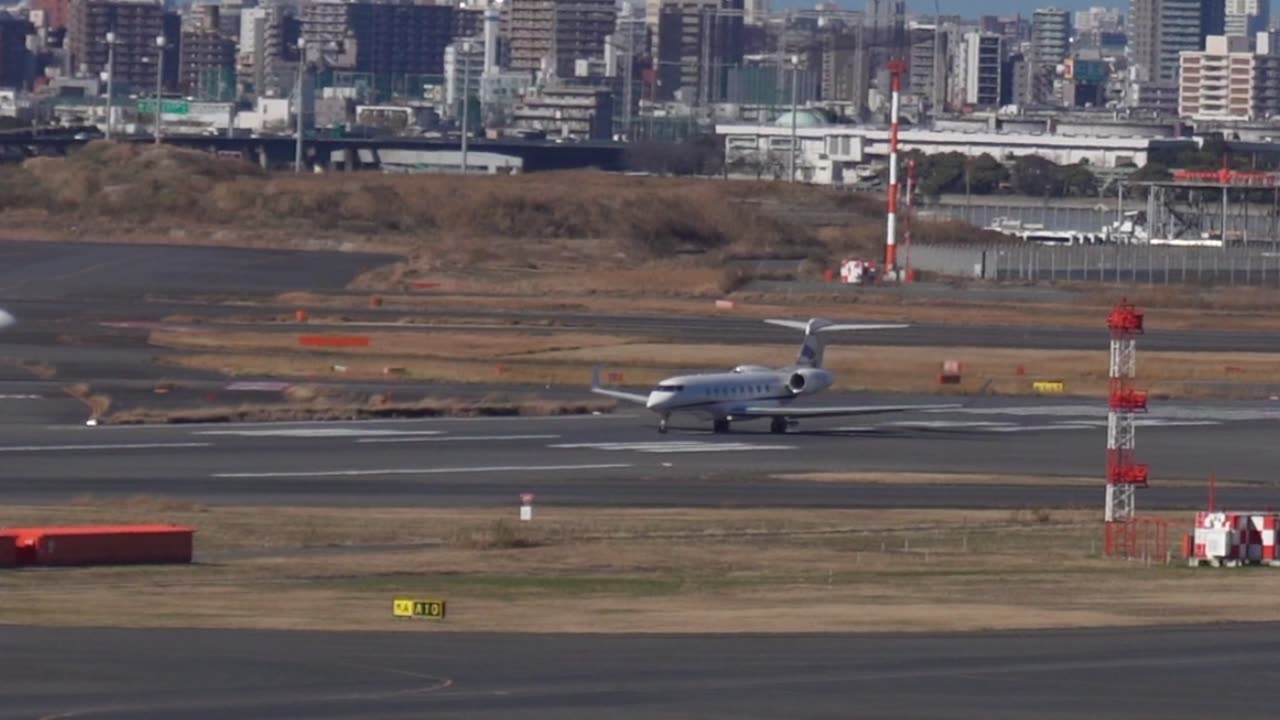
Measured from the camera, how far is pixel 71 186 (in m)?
181

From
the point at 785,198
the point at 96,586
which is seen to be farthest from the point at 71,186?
the point at 96,586

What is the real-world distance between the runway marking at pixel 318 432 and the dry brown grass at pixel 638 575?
16.6 metres

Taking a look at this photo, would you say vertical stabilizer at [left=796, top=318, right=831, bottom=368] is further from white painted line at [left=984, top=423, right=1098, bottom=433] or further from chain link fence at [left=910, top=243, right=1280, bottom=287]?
chain link fence at [left=910, top=243, right=1280, bottom=287]

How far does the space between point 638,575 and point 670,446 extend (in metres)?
27.5

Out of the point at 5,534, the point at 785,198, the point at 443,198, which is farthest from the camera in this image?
the point at 785,198

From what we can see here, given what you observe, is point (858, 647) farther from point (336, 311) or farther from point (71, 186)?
point (71, 186)

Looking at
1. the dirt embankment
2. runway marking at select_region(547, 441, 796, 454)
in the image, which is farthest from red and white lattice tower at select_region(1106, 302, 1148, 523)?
→ the dirt embankment

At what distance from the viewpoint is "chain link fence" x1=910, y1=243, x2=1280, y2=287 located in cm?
14188

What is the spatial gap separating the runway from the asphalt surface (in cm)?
2430

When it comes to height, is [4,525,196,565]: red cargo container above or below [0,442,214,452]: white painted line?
above

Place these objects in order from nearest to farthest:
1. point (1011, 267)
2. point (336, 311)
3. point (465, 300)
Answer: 1. point (336, 311)
2. point (465, 300)
3. point (1011, 267)

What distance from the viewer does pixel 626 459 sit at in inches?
2539

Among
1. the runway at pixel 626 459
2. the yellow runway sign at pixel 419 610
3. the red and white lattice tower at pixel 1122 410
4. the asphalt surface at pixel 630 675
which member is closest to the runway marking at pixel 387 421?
the runway at pixel 626 459

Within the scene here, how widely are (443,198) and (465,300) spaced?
5967 centimetres
